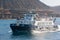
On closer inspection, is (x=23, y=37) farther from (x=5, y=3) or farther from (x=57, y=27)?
(x=5, y=3)

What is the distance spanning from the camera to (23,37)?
79.1 ft

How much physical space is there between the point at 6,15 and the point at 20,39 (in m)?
58.1

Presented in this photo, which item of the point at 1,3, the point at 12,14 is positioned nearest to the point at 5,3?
the point at 1,3

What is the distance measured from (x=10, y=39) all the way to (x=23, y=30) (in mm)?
1846

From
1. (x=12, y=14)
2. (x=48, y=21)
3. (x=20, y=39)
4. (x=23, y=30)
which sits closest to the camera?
(x=20, y=39)

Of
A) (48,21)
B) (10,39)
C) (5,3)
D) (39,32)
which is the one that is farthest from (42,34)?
(5,3)

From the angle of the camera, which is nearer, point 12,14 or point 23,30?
point 23,30

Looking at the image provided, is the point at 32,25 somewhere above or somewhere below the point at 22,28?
above

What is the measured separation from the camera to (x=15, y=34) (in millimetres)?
25609

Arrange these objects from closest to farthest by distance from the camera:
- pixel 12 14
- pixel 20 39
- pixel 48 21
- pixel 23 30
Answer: pixel 20 39 < pixel 23 30 < pixel 48 21 < pixel 12 14

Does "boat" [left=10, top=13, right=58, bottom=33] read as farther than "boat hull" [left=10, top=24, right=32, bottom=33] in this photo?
Yes

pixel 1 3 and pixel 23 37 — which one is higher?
pixel 1 3

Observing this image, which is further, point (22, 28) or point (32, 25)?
point (32, 25)

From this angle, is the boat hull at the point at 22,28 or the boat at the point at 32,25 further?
the boat at the point at 32,25
